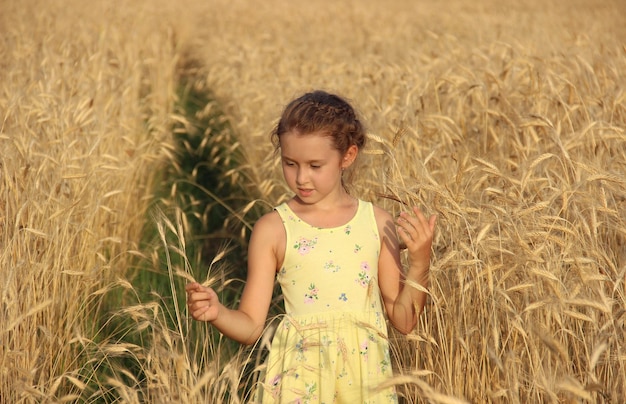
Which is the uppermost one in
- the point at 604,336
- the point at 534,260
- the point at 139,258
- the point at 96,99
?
the point at 96,99

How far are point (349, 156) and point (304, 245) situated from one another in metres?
0.39

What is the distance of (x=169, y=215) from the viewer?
6.15 meters

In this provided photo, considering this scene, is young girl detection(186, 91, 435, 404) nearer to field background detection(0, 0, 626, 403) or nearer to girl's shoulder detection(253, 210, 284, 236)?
girl's shoulder detection(253, 210, 284, 236)

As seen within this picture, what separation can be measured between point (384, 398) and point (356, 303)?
341mm

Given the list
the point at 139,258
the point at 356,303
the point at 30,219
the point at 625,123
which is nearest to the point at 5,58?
the point at 139,258

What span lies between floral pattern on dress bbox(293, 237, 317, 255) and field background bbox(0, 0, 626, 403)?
1.29 ft

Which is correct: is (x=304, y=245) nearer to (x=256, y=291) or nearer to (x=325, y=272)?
(x=325, y=272)

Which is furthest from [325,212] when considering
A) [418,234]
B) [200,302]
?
[200,302]

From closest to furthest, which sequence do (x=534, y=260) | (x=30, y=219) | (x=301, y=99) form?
1. (x=534, y=260)
2. (x=301, y=99)
3. (x=30, y=219)

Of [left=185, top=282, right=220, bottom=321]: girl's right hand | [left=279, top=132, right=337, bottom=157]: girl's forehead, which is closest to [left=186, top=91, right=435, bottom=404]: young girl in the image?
[left=279, top=132, right=337, bottom=157]: girl's forehead

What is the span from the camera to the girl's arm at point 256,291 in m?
2.72

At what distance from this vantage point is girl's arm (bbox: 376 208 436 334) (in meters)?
2.75

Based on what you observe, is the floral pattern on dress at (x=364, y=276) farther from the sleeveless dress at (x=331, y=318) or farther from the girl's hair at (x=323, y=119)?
the girl's hair at (x=323, y=119)

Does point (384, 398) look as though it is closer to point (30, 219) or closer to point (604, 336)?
point (604, 336)
